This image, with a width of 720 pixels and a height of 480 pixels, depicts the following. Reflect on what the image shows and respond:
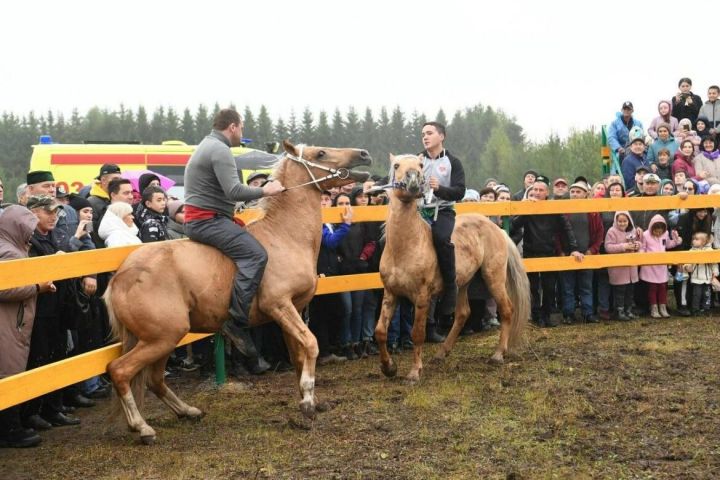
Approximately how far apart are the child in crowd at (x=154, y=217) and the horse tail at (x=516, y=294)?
4302 millimetres

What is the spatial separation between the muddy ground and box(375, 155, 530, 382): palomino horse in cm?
48

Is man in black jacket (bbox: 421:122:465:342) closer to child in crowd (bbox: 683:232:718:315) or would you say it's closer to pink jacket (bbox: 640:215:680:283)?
pink jacket (bbox: 640:215:680:283)

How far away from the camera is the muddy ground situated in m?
5.71

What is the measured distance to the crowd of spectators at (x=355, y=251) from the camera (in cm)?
738

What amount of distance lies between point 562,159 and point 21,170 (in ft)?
172

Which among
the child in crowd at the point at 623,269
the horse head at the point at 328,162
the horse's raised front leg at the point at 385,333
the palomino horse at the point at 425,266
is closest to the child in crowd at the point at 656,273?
the child in crowd at the point at 623,269

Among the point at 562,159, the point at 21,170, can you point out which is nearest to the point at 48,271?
the point at 562,159

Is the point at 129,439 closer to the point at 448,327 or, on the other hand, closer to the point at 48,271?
the point at 48,271

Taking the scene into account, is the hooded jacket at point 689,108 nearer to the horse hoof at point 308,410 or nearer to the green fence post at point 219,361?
the green fence post at point 219,361

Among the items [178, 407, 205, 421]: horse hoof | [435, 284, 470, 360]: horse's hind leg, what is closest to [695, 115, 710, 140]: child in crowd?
[435, 284, 470, 360]: horse's hind leg

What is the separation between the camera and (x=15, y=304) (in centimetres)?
661

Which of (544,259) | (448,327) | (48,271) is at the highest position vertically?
(48,271)

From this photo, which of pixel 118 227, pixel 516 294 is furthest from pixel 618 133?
pixel 118 227

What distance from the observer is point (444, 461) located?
577 cm
